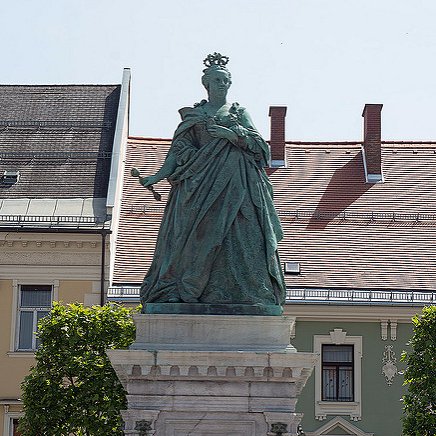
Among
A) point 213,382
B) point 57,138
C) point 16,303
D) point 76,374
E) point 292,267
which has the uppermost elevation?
point 57,138

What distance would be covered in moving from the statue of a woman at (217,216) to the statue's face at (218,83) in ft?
0.04

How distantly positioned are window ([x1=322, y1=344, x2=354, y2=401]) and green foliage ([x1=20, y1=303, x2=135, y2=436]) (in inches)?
265

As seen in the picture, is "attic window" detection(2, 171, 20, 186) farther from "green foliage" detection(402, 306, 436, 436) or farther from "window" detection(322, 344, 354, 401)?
"green foliage" detection(402, 306, 436, 436)

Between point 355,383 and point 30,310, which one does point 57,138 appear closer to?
point 30,310

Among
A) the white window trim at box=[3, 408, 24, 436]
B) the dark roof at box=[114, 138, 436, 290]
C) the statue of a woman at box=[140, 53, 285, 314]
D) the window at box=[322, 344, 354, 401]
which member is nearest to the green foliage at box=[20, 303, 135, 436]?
the white window trim at box=[3, 408, 24, 436]

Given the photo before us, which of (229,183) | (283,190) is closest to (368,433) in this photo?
(283,190)

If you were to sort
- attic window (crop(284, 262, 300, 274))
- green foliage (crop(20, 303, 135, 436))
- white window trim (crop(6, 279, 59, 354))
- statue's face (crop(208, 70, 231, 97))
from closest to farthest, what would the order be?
statue's face (crop(208, 70, 231, 97)) → green foliage (crop(20, 303, 135, 436)) → white window trim (crop(6, 279, 59, 354)) → attic window (crop(284, 262, 300, 274))

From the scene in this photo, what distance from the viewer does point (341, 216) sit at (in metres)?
33.5

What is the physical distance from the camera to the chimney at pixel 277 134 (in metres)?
36.0

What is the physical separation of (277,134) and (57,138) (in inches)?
215

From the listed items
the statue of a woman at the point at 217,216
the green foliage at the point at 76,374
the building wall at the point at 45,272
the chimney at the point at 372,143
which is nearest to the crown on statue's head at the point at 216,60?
the statue of a woman at the point at 217,216

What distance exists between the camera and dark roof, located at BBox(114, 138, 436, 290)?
31266mm

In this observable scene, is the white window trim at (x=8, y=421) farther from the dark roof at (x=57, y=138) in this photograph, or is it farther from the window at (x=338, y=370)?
the window at (x=338, y=370)

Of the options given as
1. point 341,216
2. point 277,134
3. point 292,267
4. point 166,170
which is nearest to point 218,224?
point 166,170
